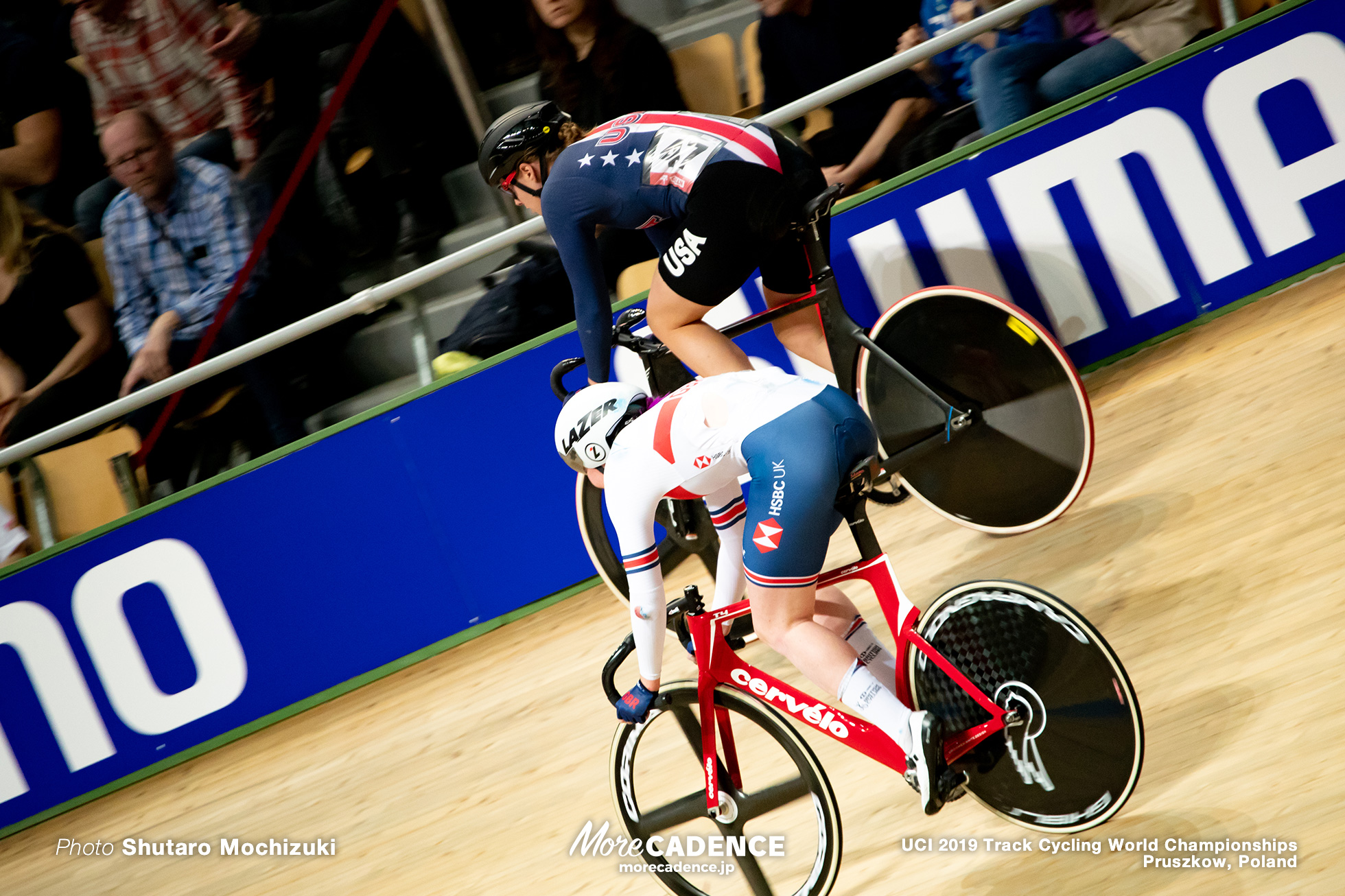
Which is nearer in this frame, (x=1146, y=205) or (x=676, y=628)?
(x=676, y=628)

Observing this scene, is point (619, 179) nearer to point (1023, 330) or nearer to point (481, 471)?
point (1023, 330)

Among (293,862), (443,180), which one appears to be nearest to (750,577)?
(293,862)

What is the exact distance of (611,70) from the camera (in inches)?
192

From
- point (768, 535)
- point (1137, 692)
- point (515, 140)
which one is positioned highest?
point (515, 140)

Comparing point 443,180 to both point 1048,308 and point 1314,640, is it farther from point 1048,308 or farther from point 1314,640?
point 1314,640

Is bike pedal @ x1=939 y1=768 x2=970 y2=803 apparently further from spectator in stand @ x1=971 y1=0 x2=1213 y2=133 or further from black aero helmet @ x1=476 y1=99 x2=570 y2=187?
spectator in stand @ x1=971 y1=0 x2=1213 y2=133

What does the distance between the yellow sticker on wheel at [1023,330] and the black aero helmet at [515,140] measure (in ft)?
5.01

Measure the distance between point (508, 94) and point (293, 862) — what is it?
13.3ft

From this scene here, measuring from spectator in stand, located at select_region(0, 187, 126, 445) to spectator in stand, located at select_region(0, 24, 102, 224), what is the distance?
45 cm

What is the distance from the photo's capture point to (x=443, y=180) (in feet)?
18.4

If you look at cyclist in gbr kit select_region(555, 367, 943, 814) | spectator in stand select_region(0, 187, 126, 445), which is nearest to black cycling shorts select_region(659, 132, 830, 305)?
cyclist in gbr kit select_region(555, 367, 943, 814)

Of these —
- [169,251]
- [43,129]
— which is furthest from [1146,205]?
[43,129]

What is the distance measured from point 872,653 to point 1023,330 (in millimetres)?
1331

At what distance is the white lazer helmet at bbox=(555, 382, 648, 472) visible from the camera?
2.30 m
